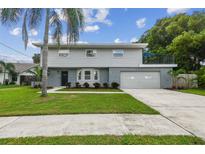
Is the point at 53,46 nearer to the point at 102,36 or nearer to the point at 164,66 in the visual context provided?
the point at 102,36

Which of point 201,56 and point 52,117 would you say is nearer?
point 52,117

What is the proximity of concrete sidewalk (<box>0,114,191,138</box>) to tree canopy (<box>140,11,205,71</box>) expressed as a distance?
66.3ft

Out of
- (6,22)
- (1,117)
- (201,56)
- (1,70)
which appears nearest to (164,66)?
(201,56)

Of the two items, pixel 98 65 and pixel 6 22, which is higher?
pixel 6 22

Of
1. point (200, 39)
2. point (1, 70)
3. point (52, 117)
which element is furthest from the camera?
point (1, 70)

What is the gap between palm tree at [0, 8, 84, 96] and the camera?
34.7ft

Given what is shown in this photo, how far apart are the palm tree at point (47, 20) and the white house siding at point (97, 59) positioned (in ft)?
27.1

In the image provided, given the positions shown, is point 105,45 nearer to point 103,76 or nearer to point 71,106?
point 103,76

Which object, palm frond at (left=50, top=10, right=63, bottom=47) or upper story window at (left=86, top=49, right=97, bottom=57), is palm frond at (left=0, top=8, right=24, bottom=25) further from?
upper story window at (left=86, top=49, right=97, bottom=57)

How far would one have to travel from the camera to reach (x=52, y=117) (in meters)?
6.22

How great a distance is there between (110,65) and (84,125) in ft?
52.6

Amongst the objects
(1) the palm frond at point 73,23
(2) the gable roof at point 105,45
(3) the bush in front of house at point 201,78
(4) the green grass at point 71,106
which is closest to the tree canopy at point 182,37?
(3) the bush in front of house at point 201,78
